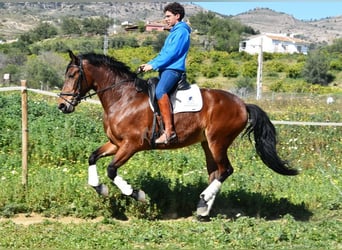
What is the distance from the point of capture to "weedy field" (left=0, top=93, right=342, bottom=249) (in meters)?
6.50

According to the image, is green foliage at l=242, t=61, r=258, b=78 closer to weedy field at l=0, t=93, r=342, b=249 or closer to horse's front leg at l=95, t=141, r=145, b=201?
weedy field at l=0, t=93, r=342, b=249

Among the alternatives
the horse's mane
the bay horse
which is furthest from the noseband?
the horse's mane

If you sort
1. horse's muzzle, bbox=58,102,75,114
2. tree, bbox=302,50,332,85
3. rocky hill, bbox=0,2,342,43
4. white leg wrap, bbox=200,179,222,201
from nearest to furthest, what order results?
1. horse's muzzle, bbox=58,102,75,114
2. white leg wrap, bbox=200,179,222,201
3. tree, bbox=302,50,332,85
4. rocky hill, bbox=0,2,342,43

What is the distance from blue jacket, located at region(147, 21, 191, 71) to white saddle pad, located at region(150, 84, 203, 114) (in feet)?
1.23

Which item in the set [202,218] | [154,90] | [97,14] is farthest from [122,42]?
[97,14]

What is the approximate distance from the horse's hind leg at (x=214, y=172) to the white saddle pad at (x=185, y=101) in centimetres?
64

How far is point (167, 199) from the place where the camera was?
325 inches

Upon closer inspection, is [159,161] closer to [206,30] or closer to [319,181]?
[319,181]

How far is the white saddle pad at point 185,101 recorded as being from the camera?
7.80 meters

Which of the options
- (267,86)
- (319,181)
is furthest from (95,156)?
(267,86)

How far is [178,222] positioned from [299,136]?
22.8 ft

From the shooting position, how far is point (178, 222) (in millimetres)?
7762

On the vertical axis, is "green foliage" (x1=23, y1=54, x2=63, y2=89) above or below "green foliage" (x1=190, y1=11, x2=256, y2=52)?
below

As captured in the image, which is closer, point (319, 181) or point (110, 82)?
point (110, 82)
